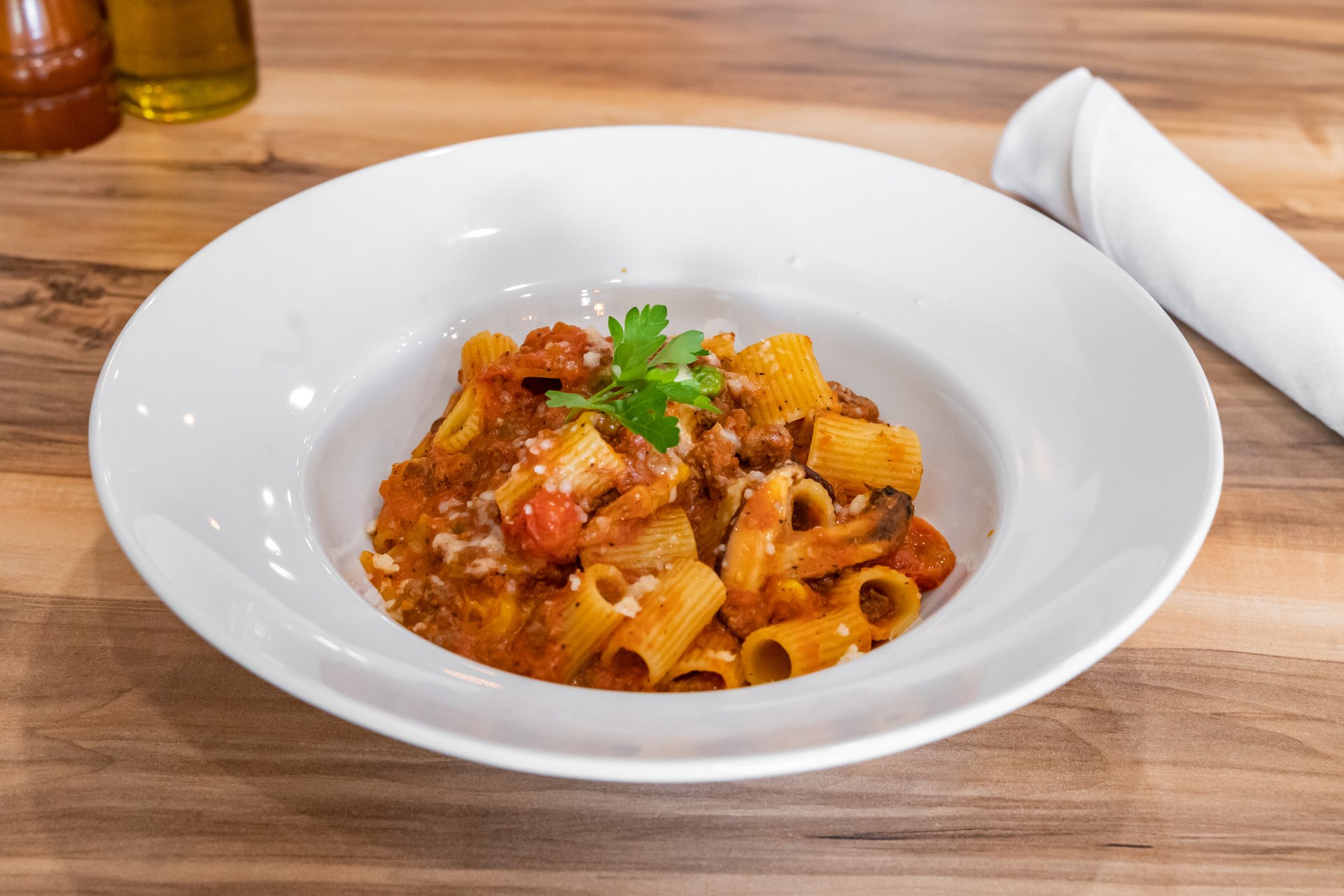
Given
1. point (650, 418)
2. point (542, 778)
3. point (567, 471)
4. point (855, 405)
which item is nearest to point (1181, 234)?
point (855, 405)

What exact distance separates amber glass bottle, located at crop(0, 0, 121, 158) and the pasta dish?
67.4 inches

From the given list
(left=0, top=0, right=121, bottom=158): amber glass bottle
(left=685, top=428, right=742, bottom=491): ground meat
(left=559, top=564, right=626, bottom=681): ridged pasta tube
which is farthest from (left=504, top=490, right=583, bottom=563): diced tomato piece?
(left=0, top=0, right=121, bottom=158): amber glass bottle

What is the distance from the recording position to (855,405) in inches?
87.8

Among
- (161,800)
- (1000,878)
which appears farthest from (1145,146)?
(161,800)

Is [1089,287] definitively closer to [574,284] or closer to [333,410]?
[574,284]

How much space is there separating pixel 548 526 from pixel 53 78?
220cm

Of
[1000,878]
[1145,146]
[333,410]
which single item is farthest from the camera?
[1145,146]

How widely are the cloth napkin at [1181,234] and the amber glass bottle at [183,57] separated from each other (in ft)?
7.37

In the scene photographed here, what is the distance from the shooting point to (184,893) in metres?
1.47

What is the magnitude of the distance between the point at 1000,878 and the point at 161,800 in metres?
1.17

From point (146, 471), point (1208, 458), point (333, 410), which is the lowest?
point (333, 410)

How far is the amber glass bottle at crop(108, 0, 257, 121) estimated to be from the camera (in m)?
3.15

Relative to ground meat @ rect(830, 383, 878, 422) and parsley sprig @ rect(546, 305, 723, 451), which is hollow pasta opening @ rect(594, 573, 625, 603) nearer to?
parsley sprig @ rect(546, 305, 723, 451)

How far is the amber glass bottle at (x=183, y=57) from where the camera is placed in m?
3.15
